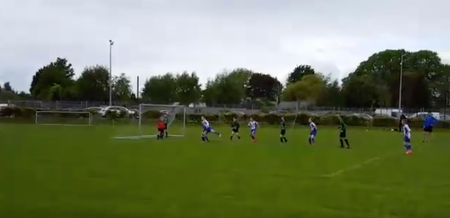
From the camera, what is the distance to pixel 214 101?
97688 millimetres

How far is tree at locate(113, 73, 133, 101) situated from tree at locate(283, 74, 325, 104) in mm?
35273

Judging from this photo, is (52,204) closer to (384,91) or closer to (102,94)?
(102,94)

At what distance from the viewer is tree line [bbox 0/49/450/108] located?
287 feet

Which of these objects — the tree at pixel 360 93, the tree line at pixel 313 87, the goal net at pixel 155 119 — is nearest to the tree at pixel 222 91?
the tree line at pixel 313 87

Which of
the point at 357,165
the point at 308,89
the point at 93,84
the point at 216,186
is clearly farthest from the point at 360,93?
the point at 216,186

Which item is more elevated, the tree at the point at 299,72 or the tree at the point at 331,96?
the tree at the point at 299,72

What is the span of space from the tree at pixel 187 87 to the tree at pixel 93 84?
1122 cm

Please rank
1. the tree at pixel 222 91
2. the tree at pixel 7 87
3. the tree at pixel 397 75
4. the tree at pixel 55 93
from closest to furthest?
the tree at pixel 55 93 < the tree at pixel 397 75 < the tree at pixel 222 91 < the tree at pixel 7 87

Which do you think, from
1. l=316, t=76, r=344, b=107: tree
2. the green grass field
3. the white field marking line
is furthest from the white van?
the green grass field

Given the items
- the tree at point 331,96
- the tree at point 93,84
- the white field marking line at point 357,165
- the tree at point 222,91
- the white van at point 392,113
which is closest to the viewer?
the white field marking line at point 357,165

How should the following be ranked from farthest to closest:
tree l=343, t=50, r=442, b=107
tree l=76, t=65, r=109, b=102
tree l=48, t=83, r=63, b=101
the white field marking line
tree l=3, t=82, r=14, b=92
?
1. tree l=3, t=82, r=14, b=92
2. tree l=343, t=50, r=442, b=107
3. tree l=48, t=83, r=63, b=101
4. tree l=76, t=65, r=109, b=102
5. the white field marking line

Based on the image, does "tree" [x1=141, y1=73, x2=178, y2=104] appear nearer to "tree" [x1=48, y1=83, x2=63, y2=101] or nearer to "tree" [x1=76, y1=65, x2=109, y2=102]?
"tree" [x1=76, y1=65, x2=109, y2=102]

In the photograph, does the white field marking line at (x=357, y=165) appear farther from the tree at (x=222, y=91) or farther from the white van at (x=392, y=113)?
the tree at (x=222, y=91)

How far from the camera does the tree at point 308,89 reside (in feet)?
344
